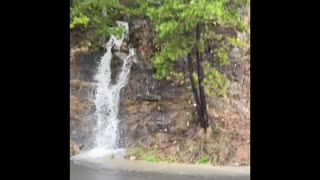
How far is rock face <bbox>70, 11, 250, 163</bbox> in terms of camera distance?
21.9 ft

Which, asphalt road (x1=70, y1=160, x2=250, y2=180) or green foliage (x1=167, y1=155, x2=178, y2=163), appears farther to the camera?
green foliage (x1=167, y1=155, x2=178, y2=163)

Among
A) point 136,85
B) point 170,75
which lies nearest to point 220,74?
point 170,75

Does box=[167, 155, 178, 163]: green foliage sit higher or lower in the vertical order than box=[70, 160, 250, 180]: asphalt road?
higher

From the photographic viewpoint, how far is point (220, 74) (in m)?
7.08

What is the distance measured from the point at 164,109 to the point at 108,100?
3.35 feet

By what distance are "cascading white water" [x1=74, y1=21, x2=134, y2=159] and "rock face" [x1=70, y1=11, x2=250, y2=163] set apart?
105mm

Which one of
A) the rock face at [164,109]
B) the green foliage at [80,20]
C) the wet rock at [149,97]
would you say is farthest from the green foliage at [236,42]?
the green foliage at [80,20]

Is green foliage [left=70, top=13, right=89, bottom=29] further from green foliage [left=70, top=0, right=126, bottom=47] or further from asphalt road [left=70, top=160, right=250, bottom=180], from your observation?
asphalt road [left=70, top=160, right=250, bottom=180]

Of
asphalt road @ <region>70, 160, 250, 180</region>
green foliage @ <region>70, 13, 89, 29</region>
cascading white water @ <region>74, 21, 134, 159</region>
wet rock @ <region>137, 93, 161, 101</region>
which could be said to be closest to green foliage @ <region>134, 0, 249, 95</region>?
wet rock @ <region>137, 93, 161, 101</region>
